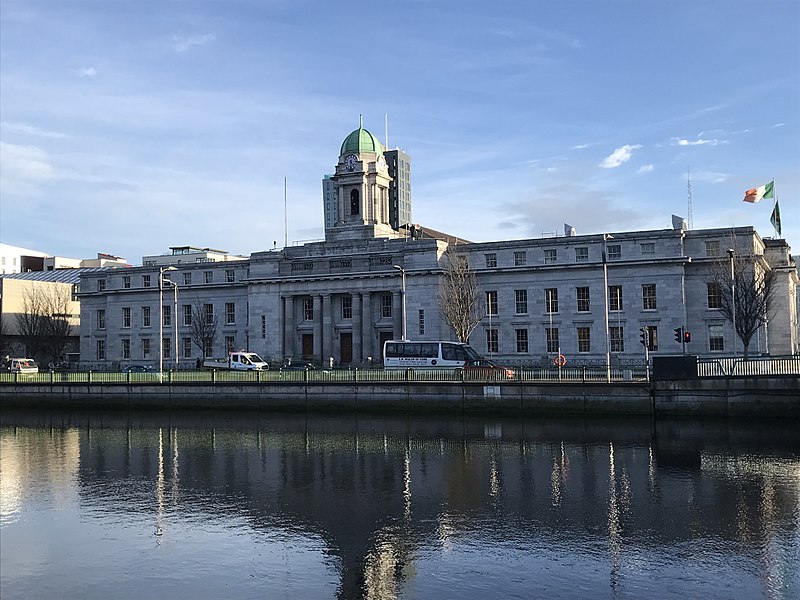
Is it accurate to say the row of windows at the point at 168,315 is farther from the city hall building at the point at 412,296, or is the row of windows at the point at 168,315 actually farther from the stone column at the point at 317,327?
the stone column at the point at 317,327

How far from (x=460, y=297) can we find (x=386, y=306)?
32.9ft

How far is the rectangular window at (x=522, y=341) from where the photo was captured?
72.1 metres

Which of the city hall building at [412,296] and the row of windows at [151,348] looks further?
the row of windows at [151,348]

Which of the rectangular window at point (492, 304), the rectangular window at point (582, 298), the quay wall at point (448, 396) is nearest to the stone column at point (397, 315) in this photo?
the rectangular window at point (492, 304)

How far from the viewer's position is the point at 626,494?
23344mm

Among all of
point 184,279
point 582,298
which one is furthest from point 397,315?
point 184,279

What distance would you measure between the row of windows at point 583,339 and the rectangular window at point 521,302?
5.45 ft

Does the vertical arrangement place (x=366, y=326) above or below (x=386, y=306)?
below

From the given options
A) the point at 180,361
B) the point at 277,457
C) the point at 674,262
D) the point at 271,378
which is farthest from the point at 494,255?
the point at 277,457

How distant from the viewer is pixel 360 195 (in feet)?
274

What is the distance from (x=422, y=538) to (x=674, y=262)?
53774 mm

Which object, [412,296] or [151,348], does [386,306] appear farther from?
[151,348]

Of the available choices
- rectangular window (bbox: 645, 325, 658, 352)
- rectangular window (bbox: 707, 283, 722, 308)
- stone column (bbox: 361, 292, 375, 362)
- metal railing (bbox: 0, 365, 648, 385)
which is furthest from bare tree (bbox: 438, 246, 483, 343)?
rectangular window (bbox: 707, 283, 722, 308)

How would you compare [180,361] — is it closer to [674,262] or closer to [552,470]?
[674,262]
